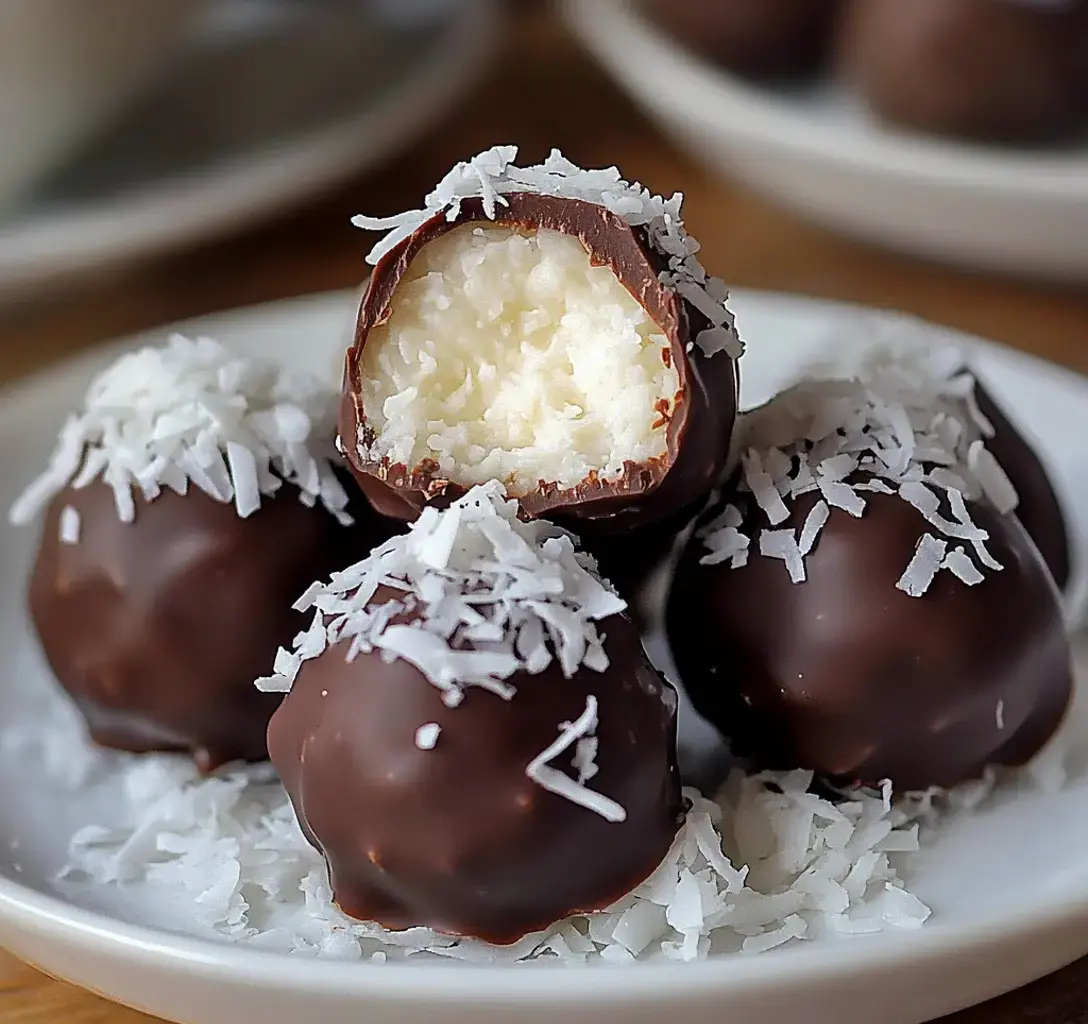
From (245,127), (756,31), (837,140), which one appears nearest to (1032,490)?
(837,140)

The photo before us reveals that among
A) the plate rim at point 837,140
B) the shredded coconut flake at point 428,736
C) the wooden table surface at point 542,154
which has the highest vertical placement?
the shredded coconut flake at point 428,736

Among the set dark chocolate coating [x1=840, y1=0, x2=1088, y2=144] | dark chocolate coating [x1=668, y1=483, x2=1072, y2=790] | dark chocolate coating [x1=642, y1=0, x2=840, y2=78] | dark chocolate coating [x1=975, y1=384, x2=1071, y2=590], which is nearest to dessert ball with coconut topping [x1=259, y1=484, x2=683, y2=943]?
dark chocolate coating [x1=668, y1=483, x2=1072, y2=790]

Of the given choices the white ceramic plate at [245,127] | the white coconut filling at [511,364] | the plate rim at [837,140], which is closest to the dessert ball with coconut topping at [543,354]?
the white coconut filling at [511,364]

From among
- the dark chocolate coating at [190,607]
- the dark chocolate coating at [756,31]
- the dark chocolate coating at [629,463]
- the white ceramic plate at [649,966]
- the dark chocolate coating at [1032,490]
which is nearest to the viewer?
the white ceramic plate at [649,966]

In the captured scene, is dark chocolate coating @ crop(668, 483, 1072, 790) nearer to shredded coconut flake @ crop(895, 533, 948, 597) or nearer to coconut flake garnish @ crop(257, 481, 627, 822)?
shredded coconut flake @ crop(895, 533, 948, 597)

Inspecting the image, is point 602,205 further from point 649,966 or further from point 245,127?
point 245,127

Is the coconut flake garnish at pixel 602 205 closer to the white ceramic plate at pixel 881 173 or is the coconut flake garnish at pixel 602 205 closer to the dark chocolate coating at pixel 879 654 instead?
the dark chocolate coating at pixel 879 654
